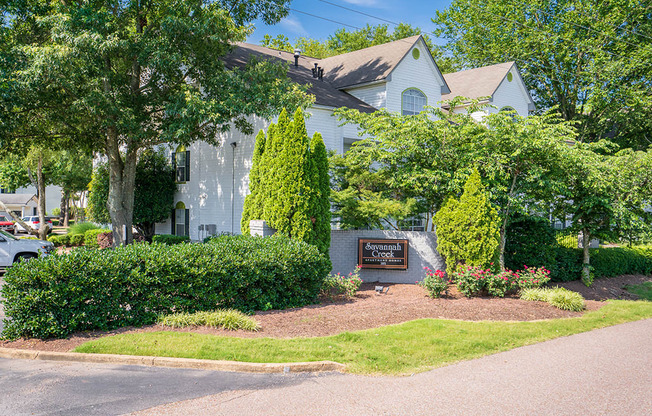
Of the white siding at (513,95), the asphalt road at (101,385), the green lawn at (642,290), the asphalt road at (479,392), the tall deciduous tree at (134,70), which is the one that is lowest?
the green lawn at (642,290)

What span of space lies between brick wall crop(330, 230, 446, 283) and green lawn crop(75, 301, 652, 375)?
488 cm

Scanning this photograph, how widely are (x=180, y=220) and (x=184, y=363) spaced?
1653cm

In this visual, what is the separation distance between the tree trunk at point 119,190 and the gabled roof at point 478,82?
16480mm

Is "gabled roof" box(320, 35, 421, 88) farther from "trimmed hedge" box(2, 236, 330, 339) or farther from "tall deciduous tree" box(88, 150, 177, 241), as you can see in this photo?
"trimmed hedge" box(2, 236, 330, 339)

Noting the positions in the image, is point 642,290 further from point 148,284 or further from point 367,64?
point 148,284

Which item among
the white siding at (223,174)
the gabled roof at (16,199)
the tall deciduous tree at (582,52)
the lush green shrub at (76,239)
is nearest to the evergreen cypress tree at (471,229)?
the white siding at (223,174)

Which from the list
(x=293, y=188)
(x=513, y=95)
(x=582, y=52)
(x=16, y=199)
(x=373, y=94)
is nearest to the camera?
(x=293, y=188)

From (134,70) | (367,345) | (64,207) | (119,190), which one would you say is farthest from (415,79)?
(64,207)

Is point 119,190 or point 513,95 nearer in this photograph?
point 119,190

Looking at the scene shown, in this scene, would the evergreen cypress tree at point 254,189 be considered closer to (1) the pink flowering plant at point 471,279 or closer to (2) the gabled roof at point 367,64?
(1) the pink flowering plant at point 471,279

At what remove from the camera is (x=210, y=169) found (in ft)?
66.6

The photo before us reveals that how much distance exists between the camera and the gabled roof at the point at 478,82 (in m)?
24.7

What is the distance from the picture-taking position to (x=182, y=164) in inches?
878

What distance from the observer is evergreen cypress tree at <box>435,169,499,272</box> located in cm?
1200
